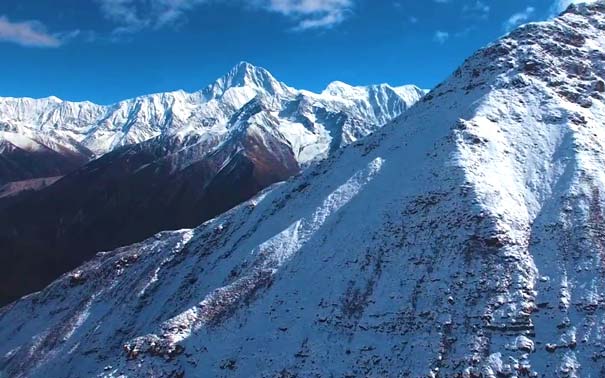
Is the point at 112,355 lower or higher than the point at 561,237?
lower

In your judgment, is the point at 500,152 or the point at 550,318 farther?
the point at 500,152

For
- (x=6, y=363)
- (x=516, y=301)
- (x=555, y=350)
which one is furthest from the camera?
(x=6, y=363)

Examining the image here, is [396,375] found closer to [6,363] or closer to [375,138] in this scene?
[375,138]

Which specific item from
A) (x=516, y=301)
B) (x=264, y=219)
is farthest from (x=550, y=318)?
(x=264, y=219)

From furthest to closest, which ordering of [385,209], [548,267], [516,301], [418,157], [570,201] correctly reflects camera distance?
[418,157] → [385,209] → [570,201] → [548,267] → [516,301]

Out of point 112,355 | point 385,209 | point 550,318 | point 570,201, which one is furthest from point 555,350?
point 112,355

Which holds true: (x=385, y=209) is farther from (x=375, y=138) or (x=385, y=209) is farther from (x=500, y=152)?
(x=375, y=138)

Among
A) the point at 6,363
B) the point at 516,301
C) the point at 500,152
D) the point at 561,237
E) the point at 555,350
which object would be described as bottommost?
the point at 6,363
